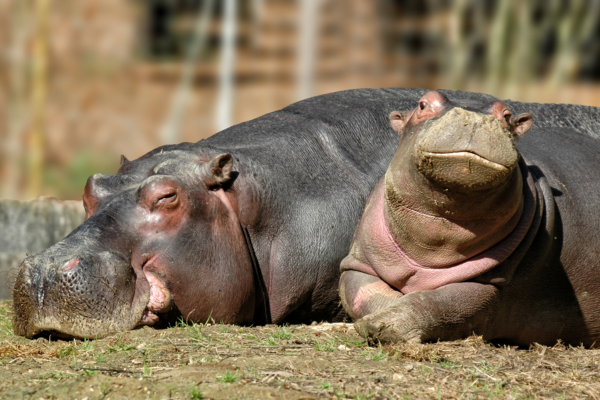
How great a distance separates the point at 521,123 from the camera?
13.2ft

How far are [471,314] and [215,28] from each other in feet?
42.7

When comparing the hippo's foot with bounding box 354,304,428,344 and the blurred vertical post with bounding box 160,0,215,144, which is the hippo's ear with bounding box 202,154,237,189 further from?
the blurred vertical post with bounding box 160,0,215,144

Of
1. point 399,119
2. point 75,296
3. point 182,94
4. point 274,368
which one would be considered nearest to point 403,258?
point 399,119

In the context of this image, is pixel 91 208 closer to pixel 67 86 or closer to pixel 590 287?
pixel 590 287

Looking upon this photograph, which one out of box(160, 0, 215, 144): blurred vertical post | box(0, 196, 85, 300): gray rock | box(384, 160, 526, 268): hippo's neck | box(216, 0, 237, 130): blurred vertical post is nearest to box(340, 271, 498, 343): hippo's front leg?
box(384, 160, 526, 268): hippo's neck

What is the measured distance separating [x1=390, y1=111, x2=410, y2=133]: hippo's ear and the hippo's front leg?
0.86 meters

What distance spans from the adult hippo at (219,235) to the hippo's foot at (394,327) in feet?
3.13

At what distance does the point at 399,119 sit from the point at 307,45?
36.9 feet

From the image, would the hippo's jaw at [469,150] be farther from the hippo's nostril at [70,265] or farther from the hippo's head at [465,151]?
the hippo's nostril at [70,265]

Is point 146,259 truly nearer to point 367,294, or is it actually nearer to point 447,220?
point 367,294

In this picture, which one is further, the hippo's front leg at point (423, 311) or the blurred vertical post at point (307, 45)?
the blurred vertical post at point (307, 45)

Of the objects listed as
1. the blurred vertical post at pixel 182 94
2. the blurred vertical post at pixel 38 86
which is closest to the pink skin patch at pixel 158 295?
the blurred vertical post at pixel 182 94

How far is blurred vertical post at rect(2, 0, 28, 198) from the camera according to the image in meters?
16.0

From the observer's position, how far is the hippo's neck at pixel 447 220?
12.3 ft
